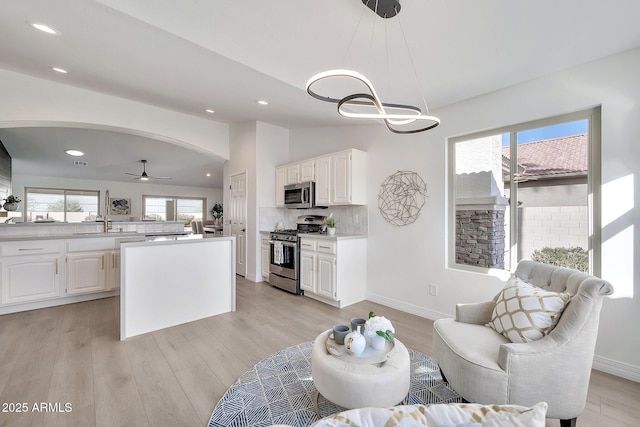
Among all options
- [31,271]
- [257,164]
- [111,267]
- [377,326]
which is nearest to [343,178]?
[257,164]

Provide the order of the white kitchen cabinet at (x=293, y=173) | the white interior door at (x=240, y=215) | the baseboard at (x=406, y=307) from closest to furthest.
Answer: the baseboard at (x=406, y=307)
the white kitchen cabinet at (x=293, y=173)
the white interior door at (x=240, y=215)

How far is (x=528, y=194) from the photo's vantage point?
Result: 2674 mm

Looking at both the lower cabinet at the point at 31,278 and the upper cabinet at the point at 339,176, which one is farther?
the upper cabinet at the point at 339,176

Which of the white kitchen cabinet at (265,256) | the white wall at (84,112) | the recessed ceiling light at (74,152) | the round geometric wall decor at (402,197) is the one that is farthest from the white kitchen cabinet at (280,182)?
the recessed ceiling light at (74,152)

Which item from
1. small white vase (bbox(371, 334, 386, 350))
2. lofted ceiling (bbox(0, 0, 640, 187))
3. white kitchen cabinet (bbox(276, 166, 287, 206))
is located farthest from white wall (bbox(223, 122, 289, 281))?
small white vase (bbox(371, 334, 386, 350))

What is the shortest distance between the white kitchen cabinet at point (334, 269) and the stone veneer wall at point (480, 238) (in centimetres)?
129

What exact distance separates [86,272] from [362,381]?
411 centimetres

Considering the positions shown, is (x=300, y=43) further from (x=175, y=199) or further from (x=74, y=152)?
Result: (x=175, y=199)

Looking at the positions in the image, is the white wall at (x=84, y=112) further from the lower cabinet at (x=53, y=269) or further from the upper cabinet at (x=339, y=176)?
the upper cabinet at (x=339, y=176)

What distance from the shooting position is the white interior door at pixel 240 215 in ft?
17.0

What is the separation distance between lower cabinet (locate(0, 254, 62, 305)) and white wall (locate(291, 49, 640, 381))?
13.4 feet

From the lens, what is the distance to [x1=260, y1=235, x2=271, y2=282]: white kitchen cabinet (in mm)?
4801

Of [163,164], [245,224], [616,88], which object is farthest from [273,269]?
[163,164]

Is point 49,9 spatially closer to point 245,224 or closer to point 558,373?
point 245,224
